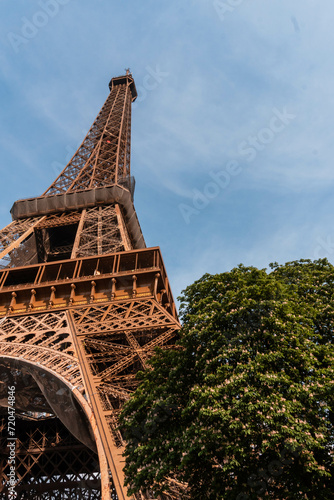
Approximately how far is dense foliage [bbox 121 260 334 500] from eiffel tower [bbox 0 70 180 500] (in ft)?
5.53

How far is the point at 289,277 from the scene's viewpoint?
1534 centimetres

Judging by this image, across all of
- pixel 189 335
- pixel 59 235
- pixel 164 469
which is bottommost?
pixel 164 469

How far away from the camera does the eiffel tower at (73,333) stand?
50.6 feet

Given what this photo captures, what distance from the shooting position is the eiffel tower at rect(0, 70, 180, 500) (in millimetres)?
15422

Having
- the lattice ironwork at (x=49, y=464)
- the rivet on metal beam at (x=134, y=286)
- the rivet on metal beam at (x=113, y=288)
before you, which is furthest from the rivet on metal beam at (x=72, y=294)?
the lattice ironwork at (x=49, y=464)

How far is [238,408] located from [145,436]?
3093 mm

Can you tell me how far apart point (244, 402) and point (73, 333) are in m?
10.7

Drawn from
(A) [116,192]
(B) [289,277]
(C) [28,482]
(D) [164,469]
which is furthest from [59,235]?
(D) [164,469]

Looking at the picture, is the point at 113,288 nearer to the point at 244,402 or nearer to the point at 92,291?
the point at 92,291

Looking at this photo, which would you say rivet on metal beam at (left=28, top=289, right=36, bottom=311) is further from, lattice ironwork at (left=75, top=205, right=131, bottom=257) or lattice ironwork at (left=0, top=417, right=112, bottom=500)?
lattice ironwork at (left=0, top=417, right=112, bottom=500)

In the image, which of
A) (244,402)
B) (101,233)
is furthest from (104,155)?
(244,402)

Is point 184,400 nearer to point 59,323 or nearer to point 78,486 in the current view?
point 59,323

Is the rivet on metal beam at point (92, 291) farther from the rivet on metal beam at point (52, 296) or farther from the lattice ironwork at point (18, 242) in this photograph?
the lattice ironwork at point (18, 242)

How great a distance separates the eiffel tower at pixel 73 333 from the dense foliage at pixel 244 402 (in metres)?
1.69
